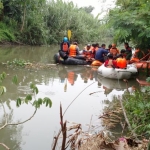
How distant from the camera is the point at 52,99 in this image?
22.5 feet

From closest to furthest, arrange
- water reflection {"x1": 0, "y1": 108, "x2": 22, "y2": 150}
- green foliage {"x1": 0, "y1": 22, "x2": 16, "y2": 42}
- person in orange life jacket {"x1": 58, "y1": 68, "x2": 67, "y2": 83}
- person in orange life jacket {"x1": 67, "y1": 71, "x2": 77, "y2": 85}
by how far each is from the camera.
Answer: water reflection {"x1": 0, "y1": 108, "x2": 22, "y2": 150}, person in orange life jacket {"x1": 67, "y1": 71, "x2": 77, "y2": 85}, person in orange life jacket {"x1": 58, "y1": 68, "x2": 67, "y2": 83}, green foliage {"x1": 0, "y1": 22, "x2": 16, "y2": 42}

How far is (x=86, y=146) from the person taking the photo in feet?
10.7

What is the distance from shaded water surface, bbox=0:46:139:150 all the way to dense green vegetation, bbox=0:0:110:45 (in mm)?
10121

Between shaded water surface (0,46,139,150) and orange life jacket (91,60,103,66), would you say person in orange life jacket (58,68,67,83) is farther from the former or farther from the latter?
orange life jacket (91,60,103,66)

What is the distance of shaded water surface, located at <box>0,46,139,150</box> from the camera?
4.64m

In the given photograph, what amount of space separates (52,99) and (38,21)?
16.6 m

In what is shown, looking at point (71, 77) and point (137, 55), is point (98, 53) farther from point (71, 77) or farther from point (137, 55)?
point (71, 77)

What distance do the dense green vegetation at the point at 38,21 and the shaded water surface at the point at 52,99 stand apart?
10121mm

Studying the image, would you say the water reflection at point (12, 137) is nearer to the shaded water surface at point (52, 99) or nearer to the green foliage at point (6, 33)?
the shaded water surface at point (52, 99)

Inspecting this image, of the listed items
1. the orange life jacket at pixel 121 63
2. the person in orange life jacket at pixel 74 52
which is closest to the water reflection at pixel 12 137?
the orange life jacket at pixel 121 63

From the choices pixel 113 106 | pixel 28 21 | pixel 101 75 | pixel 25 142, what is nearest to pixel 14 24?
pixel 28 21

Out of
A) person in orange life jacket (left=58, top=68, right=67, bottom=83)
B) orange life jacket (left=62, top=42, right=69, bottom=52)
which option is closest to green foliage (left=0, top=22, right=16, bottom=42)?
orange life jacket (left=62, top=42, right=69, bottom=52)

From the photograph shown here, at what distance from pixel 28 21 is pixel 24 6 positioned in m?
1.57

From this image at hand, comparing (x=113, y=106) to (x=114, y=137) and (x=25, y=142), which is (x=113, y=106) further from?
(x=25, y=142)
